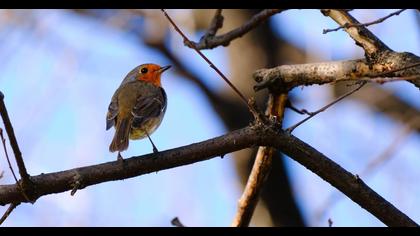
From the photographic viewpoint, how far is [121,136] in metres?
5.12

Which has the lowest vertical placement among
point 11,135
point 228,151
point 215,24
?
point 11,135

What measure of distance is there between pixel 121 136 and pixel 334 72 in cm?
170

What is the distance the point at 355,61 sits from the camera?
157 inches

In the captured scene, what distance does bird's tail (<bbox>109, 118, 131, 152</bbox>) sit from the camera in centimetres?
490

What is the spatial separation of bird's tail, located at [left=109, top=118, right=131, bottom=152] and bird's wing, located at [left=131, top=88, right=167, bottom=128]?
7cm

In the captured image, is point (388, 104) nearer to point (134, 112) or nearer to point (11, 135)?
point (134, 112)

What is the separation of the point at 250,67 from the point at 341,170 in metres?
4.77

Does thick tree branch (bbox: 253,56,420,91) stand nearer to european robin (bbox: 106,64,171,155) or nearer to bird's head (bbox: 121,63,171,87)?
european robin (bbox: 106,64,171,155)

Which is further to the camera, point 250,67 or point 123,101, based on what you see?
point 250,67

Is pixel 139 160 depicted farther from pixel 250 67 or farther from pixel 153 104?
pixel 250 67

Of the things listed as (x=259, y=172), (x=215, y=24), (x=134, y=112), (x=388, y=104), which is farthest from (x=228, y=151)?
(x=388, y=104)

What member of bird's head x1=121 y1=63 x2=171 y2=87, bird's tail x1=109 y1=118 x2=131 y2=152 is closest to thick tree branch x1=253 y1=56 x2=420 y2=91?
bird's tail x1=109 y1=118 x2=131 y2=152

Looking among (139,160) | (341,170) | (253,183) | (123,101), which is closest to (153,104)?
(123,101)

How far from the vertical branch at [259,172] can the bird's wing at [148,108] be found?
1119mm
